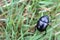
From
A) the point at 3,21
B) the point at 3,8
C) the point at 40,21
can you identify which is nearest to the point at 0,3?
the point at 3,8

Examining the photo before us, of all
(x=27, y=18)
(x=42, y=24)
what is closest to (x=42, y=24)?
(x=42, y=24)

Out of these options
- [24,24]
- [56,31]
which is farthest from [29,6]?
[56,31]

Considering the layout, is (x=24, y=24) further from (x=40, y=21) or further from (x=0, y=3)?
(x=0, y=3)

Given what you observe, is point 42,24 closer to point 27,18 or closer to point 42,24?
point 42,24

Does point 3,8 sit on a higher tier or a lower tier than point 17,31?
higher

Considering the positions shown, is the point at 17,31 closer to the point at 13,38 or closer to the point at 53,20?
the point at 13,38

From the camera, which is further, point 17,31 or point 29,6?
point 29,6
